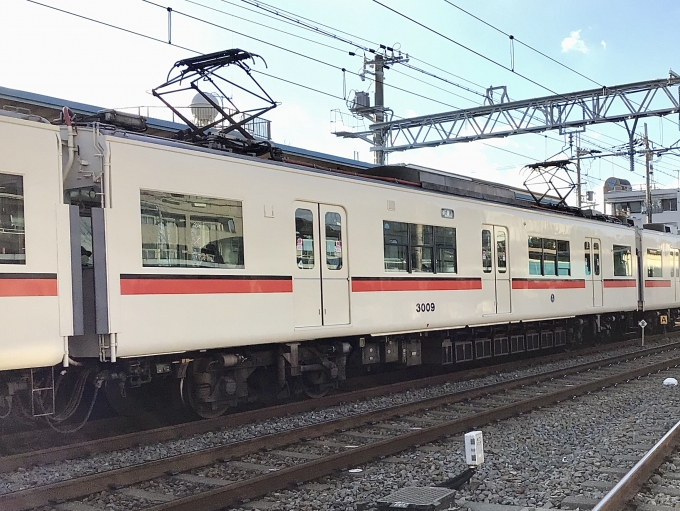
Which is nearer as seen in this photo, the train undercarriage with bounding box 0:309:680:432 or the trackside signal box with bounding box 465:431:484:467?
the trackside signal box with bounding box 465:431:484:467

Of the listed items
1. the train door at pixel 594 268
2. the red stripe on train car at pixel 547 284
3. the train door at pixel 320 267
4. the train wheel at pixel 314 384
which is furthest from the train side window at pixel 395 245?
the train door at pixel 594 268

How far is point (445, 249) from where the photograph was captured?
12.0 meters

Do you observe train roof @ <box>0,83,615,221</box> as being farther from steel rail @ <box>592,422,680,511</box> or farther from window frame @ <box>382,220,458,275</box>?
steel rail @ <box>592,422,680,511</box>

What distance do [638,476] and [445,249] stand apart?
20.7ft

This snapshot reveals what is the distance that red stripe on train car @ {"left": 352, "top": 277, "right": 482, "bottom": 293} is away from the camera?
1026cm

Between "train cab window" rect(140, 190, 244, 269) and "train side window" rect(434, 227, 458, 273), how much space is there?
4.35m

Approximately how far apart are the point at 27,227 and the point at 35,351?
1106 mm

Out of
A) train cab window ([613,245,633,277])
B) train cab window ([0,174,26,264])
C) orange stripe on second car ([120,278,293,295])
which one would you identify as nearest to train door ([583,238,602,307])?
train cab window ([613,245,633,277])

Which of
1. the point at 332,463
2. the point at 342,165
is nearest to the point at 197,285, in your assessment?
the point at 332,463

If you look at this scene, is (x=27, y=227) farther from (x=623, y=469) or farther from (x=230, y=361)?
(x=623, y=469)

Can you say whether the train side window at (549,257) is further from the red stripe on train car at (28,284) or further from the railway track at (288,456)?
the red stripe on train car at (28,284)

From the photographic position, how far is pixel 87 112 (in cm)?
1137

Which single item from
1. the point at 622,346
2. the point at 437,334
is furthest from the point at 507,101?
the point at 437,334

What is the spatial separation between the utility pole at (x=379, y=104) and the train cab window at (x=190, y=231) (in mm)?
14542
